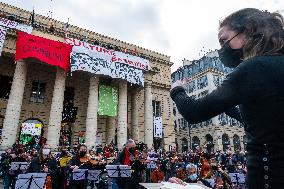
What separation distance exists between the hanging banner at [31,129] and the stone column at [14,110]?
3.62m

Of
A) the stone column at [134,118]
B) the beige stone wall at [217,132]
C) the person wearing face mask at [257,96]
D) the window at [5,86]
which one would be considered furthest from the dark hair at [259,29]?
the beige stone wall at [217,132]

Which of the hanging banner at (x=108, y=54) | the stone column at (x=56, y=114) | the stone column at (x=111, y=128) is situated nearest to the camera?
the stone column at (x=56, y=114)

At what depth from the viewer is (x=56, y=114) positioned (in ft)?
77.3

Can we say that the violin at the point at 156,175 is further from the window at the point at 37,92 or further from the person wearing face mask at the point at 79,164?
the window at the point at 37,92

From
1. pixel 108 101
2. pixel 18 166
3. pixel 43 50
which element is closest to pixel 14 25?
pixel 43 50

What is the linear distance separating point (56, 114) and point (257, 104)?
2382 cm

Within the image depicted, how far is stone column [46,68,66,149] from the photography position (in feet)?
74.0

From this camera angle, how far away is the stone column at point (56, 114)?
74.0 ft

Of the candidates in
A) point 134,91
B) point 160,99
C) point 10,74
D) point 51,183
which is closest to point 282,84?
point 51,183

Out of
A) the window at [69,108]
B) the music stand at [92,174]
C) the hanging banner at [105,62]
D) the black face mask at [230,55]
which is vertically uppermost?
the hanging banner at [105,62]

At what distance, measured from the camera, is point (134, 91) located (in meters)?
33.0

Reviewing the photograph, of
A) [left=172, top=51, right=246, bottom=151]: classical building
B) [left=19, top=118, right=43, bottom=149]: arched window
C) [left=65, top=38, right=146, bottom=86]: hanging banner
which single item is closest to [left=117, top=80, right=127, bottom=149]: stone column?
[left=65, top=38, right=146, bottom=86]: hanging banner

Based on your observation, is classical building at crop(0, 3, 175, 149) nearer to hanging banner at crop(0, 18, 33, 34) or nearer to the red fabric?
hanging banner at crop(0, 18, 33, 34)

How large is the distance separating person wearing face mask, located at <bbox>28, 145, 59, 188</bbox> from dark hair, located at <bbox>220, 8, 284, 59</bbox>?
1111 centimetres
